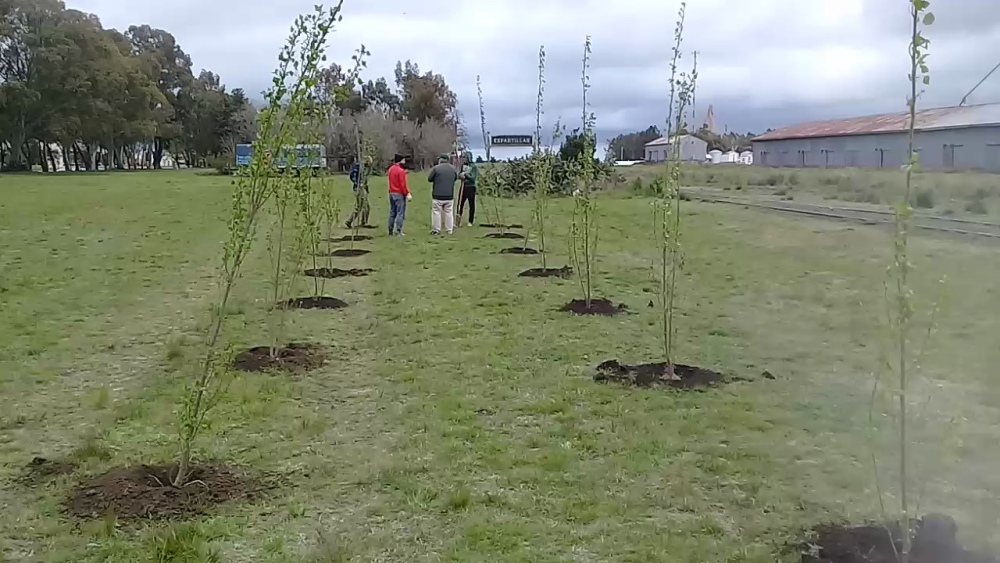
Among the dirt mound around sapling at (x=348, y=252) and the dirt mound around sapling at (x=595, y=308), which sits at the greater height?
the dirt mound around sapling at (x=348, y=252)

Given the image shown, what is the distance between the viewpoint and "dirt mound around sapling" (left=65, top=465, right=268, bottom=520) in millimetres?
4023

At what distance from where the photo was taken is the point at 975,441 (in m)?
4.38

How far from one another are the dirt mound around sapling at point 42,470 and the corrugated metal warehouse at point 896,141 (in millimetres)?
3542

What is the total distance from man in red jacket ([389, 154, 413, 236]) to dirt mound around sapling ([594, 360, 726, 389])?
970 centimetres

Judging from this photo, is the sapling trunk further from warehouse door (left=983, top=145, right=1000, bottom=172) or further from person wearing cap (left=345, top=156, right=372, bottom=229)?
person wearing cap (left=345, top=156, right=372, bottom=229)

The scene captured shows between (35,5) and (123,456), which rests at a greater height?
(35,5)

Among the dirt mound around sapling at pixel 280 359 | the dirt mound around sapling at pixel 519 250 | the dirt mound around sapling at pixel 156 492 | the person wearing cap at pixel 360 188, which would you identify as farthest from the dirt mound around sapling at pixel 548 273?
the dirt mound around sapling at pixel 156 492

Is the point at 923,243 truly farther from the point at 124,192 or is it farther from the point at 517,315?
the point at 124,192

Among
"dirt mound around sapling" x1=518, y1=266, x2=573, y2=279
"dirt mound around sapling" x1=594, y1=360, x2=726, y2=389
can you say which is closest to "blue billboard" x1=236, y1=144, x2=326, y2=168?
"dirt mound around sapling" x1=594, y1=360, x2=726, y2=389

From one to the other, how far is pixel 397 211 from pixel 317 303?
742cm

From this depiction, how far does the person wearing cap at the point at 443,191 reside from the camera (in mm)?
15984

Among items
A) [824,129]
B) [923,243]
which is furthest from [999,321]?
[824,129]

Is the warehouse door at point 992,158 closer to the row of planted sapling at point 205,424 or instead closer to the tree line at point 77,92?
the row of planted sapling at point 205,424

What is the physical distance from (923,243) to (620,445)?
1997mm
